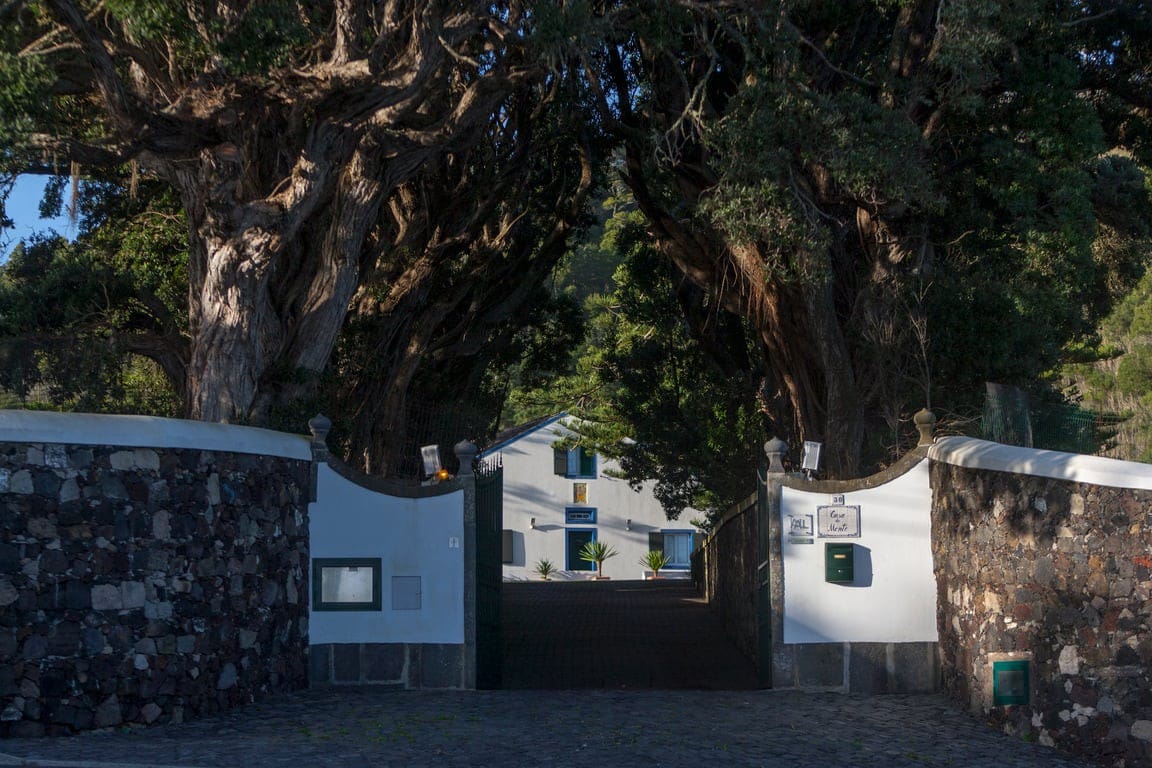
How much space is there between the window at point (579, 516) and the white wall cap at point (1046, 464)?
36.5 m

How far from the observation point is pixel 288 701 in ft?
36.3

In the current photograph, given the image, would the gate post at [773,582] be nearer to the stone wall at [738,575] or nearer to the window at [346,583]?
the stone wall at [738,575]

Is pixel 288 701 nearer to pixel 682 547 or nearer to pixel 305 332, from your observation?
pixel 305 332

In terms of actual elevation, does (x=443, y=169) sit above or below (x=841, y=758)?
above

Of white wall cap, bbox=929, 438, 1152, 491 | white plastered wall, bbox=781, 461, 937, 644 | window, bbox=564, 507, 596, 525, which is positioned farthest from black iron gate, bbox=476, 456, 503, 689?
window, bbox=564, 507, 596, 525

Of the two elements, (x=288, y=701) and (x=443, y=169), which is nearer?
(x=288, y=701)

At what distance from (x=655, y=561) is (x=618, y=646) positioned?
92.6ft

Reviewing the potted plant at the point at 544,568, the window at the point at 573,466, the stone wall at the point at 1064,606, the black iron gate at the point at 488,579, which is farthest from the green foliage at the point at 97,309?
the window at the point at 573,466

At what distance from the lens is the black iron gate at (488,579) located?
1247 cm

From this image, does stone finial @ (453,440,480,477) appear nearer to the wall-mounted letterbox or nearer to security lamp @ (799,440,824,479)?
security lamp @ (799,440,824,479)

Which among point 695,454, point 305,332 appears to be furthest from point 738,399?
point 305,332

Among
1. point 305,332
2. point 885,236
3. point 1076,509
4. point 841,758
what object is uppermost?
point 885,236

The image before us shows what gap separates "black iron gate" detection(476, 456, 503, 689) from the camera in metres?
12.5

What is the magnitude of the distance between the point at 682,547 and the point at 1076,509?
130 feet
